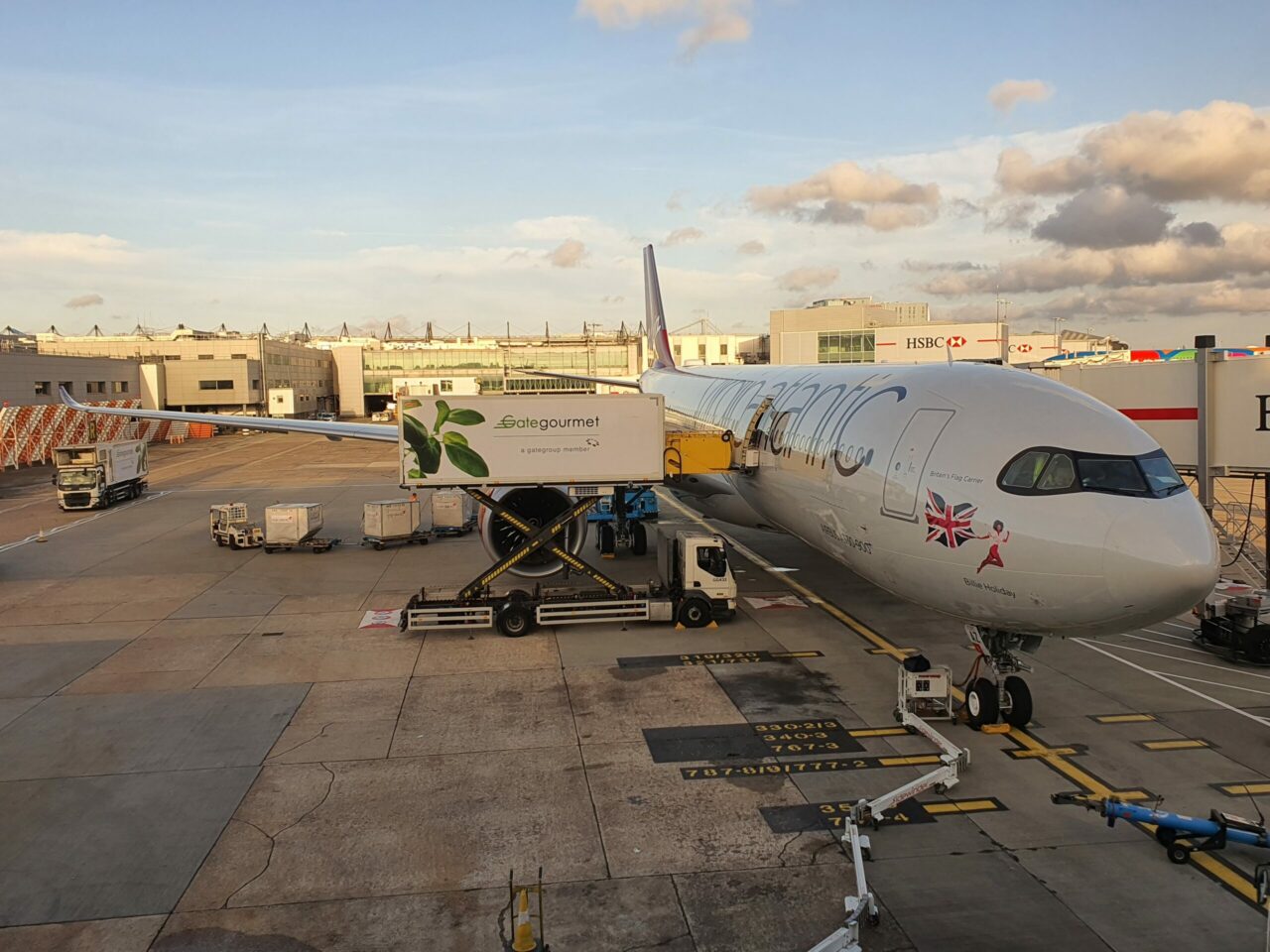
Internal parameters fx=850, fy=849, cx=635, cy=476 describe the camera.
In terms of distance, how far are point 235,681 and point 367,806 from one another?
222 inches

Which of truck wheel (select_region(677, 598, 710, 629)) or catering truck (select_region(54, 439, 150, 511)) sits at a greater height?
catering truck (select_region(54, 439, 150, 511))

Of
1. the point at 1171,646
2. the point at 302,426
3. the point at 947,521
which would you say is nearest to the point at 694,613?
the point at 947,521

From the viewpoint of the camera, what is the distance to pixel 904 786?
31.5ft

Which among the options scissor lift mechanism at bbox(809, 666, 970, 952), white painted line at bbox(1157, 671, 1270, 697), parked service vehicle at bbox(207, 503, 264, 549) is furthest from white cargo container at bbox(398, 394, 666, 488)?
parked service vehicle at bbox(207, 503, 264, 549)

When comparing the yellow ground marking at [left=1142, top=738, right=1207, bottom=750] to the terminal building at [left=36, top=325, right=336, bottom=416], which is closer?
the yellow ground marking at [left=1142, top=738, right=1207, bottom=750]

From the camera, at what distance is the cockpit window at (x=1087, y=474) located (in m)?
9.42

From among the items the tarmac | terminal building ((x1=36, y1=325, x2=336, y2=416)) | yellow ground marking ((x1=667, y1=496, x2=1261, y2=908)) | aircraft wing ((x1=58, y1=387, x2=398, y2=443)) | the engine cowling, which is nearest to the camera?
the tarmac

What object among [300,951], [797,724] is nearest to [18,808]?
[300,951]

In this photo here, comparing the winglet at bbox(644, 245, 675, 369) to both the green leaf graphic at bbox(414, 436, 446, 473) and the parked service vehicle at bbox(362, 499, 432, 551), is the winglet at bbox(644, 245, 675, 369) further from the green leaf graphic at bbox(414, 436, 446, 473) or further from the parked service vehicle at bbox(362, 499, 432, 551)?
the green leaf graphic at bbox(414, 436, 446, 473)

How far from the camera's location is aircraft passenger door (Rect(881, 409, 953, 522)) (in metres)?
11.1

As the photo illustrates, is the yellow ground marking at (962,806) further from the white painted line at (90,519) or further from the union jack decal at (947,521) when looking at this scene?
the white painted line at (90,519)

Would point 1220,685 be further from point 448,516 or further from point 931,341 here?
point 931,341

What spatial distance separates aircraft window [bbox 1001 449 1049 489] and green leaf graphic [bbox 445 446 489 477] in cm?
971

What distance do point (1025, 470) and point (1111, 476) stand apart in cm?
88
